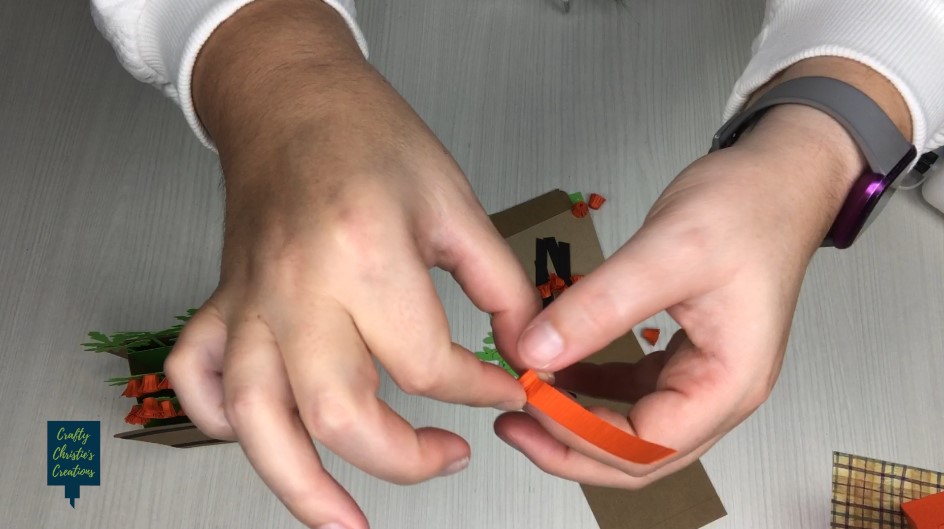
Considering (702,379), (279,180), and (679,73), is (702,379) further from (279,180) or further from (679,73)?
A: (679,73)

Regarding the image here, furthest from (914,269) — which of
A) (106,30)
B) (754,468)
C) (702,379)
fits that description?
(106,30)

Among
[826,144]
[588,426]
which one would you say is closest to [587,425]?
[588,426]

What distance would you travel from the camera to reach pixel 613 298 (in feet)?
1.29

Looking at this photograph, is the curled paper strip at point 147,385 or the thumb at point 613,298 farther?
the curled paper strip at point 147,385

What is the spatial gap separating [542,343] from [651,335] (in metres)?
0.37

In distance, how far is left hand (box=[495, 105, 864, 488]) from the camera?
15.6 inches

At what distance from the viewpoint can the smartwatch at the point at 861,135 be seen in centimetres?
45

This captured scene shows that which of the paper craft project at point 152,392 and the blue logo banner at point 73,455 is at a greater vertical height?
the paper craft project at point 152,392

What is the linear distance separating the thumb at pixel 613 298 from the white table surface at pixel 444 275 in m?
0.35

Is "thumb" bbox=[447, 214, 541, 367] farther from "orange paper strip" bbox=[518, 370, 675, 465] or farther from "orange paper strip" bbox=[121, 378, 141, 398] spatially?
"orange paper strip" bbox=[121, 378, 141, 398]

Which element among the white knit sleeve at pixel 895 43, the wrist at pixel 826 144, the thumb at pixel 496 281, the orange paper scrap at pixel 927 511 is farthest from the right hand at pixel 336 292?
the orange paper scrap at pixel 927 511

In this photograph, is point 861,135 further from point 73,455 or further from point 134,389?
point 73,455

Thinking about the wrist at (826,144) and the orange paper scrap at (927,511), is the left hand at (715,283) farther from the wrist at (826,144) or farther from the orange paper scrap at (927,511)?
the orange paper scrap at (927,511)

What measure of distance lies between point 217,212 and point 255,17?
1.33ft
